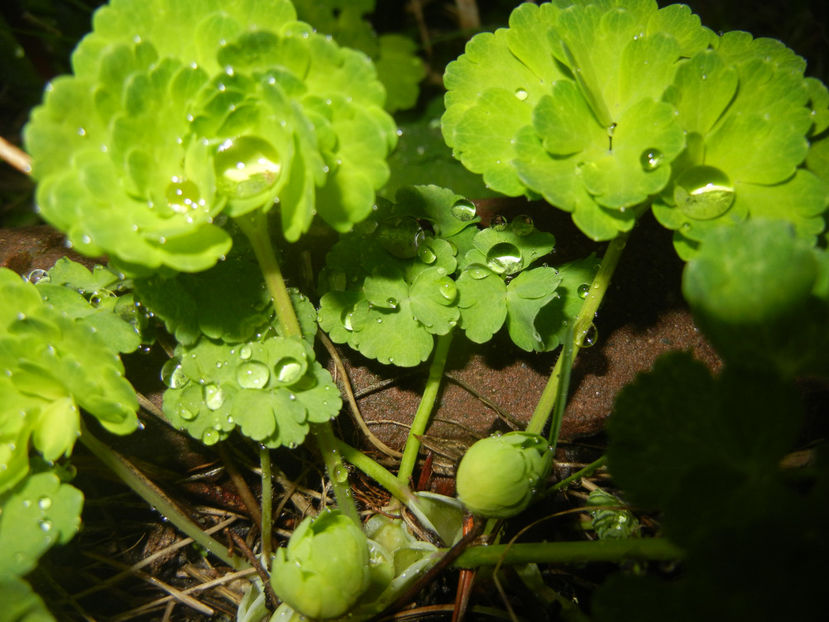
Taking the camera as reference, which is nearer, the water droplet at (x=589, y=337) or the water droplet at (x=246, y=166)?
the water droplet at (x=246, y=166)

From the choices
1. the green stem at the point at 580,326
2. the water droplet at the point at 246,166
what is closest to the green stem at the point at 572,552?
the green stem at the point at 580,326

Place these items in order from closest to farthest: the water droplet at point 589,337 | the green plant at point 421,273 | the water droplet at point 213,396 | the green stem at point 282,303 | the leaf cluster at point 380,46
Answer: the green plant at point 421,273
the green stem at point 282,303
the water droplet at point 213,396
the water droplet at point 589,337
the leaf cluster at point 380,46

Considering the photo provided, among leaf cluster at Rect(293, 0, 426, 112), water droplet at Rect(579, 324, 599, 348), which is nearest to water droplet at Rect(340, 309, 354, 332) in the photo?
water droplet at Rect(579, 324, 599, 348)

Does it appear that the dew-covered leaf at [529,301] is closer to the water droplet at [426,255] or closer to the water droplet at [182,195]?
the water droplet at [426,255]

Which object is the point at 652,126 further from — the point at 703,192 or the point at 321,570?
the point at 321,570

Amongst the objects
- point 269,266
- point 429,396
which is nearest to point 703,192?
point 429,396

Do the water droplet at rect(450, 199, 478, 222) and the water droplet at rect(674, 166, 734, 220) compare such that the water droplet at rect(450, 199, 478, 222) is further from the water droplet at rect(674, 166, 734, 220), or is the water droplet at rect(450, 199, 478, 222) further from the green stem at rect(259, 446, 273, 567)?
the green stem at rect(259, 446, 273, 567)
